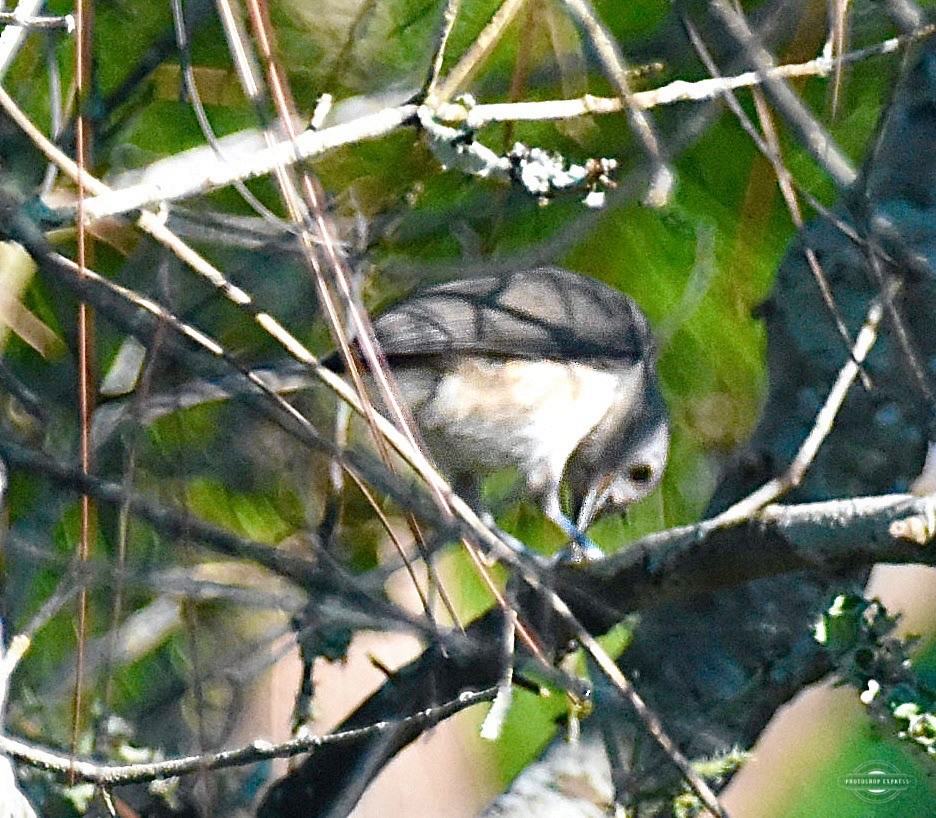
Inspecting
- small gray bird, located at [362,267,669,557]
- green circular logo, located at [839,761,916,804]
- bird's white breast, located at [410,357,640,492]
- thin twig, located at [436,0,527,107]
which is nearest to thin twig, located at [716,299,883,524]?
thin twig, located at [436,0,527,107]

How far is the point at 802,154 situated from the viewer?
113 inches

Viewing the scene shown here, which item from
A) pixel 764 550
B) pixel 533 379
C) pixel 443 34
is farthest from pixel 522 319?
pixel 443 34

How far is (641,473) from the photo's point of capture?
3.97m

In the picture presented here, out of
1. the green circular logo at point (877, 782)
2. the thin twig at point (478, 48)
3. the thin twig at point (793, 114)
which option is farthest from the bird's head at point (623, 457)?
the thin twig at point (478, 48)

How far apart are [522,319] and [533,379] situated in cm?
20

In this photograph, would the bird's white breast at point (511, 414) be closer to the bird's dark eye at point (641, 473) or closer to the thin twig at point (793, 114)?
the bird's dark eye at point (641, 473)

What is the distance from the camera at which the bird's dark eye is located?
155 inches

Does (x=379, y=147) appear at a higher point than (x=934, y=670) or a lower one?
higher

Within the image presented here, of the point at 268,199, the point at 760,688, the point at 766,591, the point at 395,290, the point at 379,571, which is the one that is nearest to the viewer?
the point at 760,688

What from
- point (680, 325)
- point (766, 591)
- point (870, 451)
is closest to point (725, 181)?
point (680, 325)

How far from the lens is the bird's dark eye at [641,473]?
3934mm

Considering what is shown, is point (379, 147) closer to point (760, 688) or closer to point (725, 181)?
point (725, 181)

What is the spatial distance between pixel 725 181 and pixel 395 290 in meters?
0.92

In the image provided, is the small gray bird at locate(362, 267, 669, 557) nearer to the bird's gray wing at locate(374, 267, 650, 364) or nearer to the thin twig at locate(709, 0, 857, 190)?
the bird's gray wing at locate(374, 267, 650, 364)
